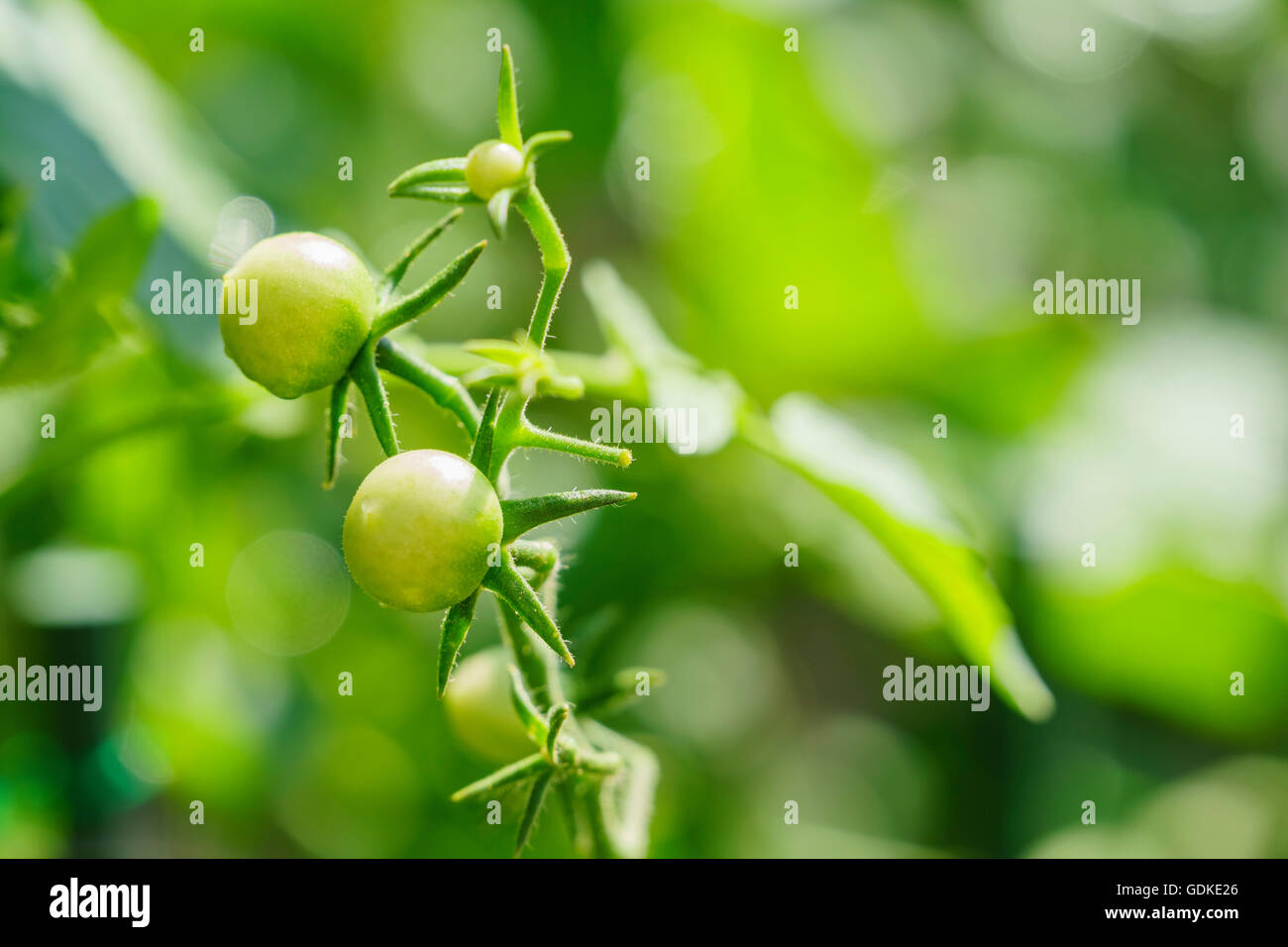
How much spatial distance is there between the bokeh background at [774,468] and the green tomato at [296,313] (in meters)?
0.61

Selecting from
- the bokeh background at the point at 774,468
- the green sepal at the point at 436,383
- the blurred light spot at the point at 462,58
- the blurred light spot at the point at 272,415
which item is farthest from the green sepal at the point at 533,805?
the blurred light spot at the point at 462,58

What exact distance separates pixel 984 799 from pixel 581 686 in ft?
3.68

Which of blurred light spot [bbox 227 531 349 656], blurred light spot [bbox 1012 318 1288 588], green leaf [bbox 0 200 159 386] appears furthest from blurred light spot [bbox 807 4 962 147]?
green leaf [bbox 0 200 159 386]

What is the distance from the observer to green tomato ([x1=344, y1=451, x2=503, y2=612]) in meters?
0.63

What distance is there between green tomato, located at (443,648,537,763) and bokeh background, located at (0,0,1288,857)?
0.48m

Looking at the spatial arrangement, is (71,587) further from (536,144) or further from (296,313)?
(536,144)

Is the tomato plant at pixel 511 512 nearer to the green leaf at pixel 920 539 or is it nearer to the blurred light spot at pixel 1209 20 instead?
the green leaf at pixel 920 539

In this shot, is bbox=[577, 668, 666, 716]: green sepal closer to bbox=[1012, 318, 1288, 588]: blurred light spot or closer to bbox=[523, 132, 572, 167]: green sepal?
bbox=[523, 132, 572, 167]: green sepal

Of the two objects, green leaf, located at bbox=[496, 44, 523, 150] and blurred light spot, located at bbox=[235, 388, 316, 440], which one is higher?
green leaf, located at bbox=[496, 44, 523, 150]

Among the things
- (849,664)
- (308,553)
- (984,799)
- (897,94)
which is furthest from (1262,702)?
(308,553)

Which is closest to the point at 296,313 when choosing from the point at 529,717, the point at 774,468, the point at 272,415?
the point at 529,717

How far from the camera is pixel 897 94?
2.03 metres
